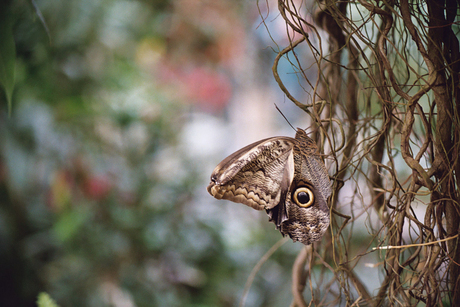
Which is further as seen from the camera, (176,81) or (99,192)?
(176,81)

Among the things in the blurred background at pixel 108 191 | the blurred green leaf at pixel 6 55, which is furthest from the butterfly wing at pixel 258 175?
the blurred background at pixel 108 191

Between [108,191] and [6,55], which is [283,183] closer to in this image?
[6,55]

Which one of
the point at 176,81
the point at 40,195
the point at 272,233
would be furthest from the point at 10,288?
the point at 176,81

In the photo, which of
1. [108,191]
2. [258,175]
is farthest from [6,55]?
[108,191]

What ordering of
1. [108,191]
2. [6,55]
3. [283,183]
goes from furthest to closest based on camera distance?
[108,191] → [6,55] → [283,183]

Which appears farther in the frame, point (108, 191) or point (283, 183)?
point (108, 191)

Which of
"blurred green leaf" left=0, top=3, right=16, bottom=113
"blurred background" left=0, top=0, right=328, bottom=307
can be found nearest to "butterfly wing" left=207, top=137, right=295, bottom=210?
"blurred green leaf" left=0, top=3, right=16, bottom=113

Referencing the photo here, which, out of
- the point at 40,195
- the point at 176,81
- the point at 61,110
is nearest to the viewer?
the point at 61,110

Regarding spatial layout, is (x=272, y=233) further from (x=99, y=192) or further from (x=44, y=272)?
(x=44, y=272)
